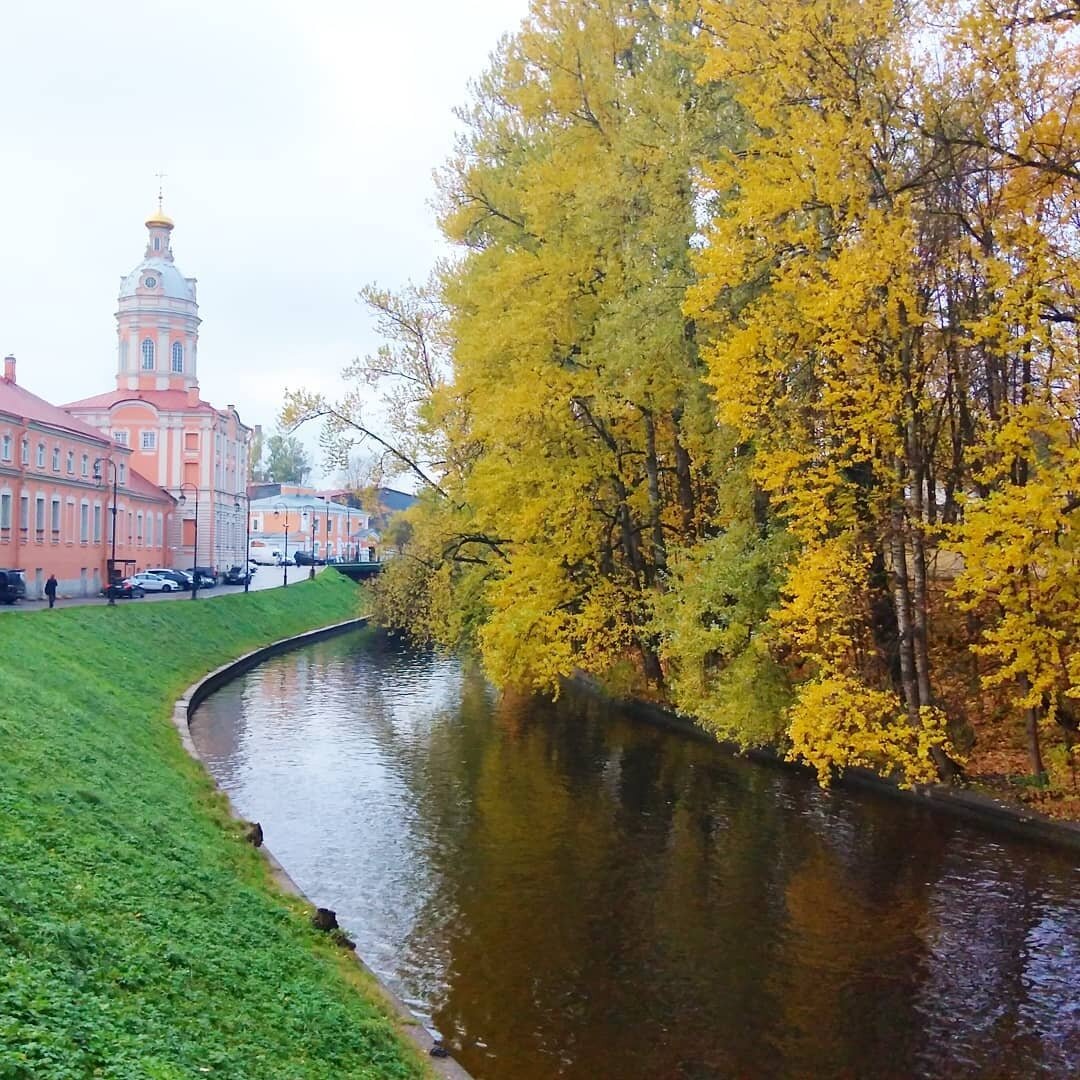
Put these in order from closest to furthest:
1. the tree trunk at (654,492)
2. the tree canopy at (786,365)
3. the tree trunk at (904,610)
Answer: the tree canopy at (786,365), the tree trunk at (904,610), the tree trunk at (654,492)

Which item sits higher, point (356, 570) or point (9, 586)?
point (356, 570)

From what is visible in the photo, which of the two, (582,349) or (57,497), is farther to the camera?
(57,497)

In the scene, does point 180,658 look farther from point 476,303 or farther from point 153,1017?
point 153,1017

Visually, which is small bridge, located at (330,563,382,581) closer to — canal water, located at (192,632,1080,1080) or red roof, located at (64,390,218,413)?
red roof, located at (64,390,218,413)

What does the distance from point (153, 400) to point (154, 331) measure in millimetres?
5771

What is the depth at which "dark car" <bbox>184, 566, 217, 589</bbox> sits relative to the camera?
197 ft

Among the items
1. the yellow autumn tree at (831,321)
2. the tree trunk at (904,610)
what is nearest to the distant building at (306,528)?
the yellow autumn tree at (831,321)

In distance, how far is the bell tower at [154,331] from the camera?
71.9 metres

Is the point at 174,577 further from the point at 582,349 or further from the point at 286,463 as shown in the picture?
the point at 286,463

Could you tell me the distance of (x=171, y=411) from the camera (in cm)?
6881

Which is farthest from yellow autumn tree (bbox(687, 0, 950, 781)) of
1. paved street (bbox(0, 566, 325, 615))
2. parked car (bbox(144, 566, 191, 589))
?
parked car (bbox(144, 566, 191, 589))

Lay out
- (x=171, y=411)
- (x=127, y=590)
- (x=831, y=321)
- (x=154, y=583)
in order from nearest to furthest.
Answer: (x=831, y=321) < (x=127, y=590) < (x=154, y=583) < (x=171, y=411)

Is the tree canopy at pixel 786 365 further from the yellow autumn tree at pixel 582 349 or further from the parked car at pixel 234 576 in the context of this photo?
A: the parked car at pixel 234 576

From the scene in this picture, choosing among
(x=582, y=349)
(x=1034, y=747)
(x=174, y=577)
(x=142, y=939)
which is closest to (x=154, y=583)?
(x=174, y=577)
